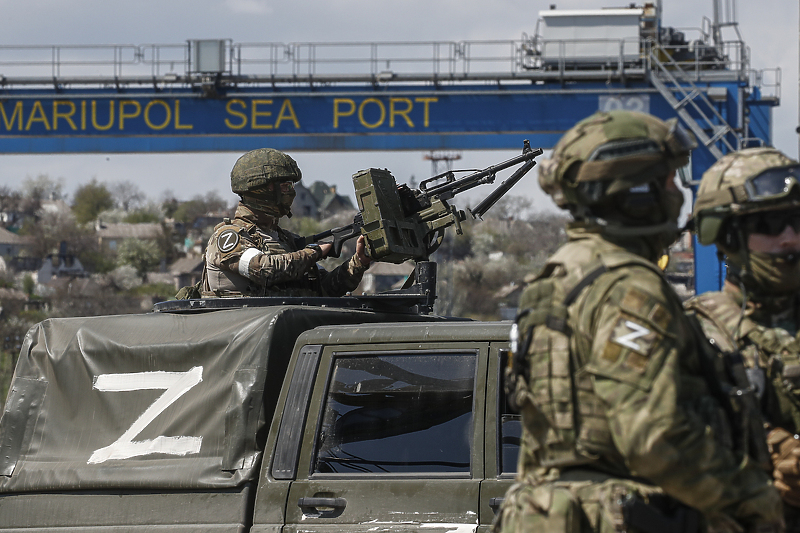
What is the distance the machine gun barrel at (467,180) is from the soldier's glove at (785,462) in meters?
3.20

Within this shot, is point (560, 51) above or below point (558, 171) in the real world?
above

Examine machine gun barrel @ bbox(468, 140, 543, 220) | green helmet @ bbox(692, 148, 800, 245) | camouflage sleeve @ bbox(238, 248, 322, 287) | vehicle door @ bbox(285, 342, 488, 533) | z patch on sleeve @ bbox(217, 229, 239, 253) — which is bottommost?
vehicle door @ bbox(285, 342, 488, 533)

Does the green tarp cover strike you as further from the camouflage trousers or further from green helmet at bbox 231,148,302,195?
the camouflage trousers

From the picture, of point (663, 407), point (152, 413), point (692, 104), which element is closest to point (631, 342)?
point (663, 407)

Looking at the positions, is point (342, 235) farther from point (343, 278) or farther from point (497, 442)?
point (497, 442)

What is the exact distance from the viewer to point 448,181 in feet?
19.4

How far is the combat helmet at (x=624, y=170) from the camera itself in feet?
8.43

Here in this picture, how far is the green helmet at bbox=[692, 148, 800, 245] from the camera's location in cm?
284

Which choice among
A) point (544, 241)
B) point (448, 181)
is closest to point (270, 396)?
point (448, 181)

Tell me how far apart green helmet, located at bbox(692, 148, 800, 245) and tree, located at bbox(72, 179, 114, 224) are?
359 feet

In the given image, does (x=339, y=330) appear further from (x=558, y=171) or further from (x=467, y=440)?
(x=558, y=171)

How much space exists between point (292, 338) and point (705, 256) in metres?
13.6

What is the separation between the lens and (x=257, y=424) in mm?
3992

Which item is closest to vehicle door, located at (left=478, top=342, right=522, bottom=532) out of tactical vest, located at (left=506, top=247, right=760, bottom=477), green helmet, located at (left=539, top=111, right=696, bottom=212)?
tactical vest, located at (left=506, top=247, right=760, bottom=477)
